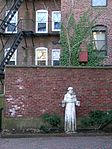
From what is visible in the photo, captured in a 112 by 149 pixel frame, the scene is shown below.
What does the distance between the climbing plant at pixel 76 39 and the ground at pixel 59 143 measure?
11.1 m

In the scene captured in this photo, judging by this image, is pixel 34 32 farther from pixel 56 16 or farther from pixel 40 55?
pixel 56 16

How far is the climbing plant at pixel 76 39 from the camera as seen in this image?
25.9 m

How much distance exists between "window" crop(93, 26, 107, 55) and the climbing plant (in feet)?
2.66

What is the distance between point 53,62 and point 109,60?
20.2ft

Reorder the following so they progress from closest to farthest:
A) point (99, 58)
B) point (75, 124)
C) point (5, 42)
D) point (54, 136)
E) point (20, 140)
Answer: point (20, 140) < point (54, 136) < point (75, 124) < point (99, 58) < point (5, 42)

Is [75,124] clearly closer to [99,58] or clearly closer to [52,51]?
[99,58]

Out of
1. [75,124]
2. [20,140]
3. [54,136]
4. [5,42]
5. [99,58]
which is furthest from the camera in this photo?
[5,42]

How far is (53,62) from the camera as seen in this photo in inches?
1280

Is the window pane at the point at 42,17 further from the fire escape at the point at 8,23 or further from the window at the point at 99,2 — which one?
the window at the point at 99,2

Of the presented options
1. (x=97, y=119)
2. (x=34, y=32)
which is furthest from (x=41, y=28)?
(x=97, y=119)

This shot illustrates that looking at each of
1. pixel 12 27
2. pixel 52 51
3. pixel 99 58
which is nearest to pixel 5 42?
pixel 12 27

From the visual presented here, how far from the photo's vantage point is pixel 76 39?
87.3ft

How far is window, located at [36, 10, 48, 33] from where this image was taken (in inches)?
1303

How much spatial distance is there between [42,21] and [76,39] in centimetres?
765
